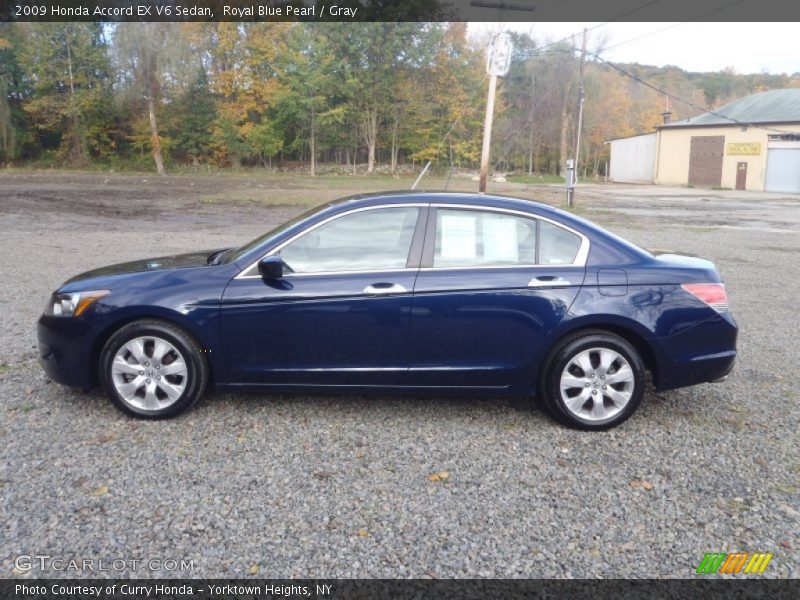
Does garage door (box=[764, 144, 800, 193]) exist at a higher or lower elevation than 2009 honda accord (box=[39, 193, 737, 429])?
higher

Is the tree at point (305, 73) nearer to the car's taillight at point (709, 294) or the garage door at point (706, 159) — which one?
the garage door at point (706, 159)

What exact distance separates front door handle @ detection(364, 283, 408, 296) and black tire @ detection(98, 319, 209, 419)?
1.24 m

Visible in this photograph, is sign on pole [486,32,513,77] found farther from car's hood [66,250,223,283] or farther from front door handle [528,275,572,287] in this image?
front door handle [528,275,572,287]

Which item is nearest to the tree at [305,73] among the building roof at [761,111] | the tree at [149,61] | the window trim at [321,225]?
the tree at [149,61]


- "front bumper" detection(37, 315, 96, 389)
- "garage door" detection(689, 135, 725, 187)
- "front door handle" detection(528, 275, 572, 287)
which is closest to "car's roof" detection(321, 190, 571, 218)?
"front door handle" detection(528, 275, 572, 287)

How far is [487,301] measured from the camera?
4.39 meters

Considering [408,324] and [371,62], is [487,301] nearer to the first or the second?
[408,324]

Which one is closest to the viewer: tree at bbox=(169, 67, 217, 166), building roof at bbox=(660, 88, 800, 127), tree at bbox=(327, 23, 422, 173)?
building roof at bbox=(660, 88, 800, 127)

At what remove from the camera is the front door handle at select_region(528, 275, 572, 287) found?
14.5 ft

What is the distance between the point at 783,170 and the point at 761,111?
585 cm

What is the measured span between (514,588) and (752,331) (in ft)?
18.4

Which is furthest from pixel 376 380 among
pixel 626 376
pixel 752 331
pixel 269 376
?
pixel 752 331

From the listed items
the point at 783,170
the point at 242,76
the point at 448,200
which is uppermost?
the point at 242,76

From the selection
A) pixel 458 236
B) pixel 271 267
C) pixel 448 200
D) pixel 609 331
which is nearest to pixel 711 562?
pixel 609 331
